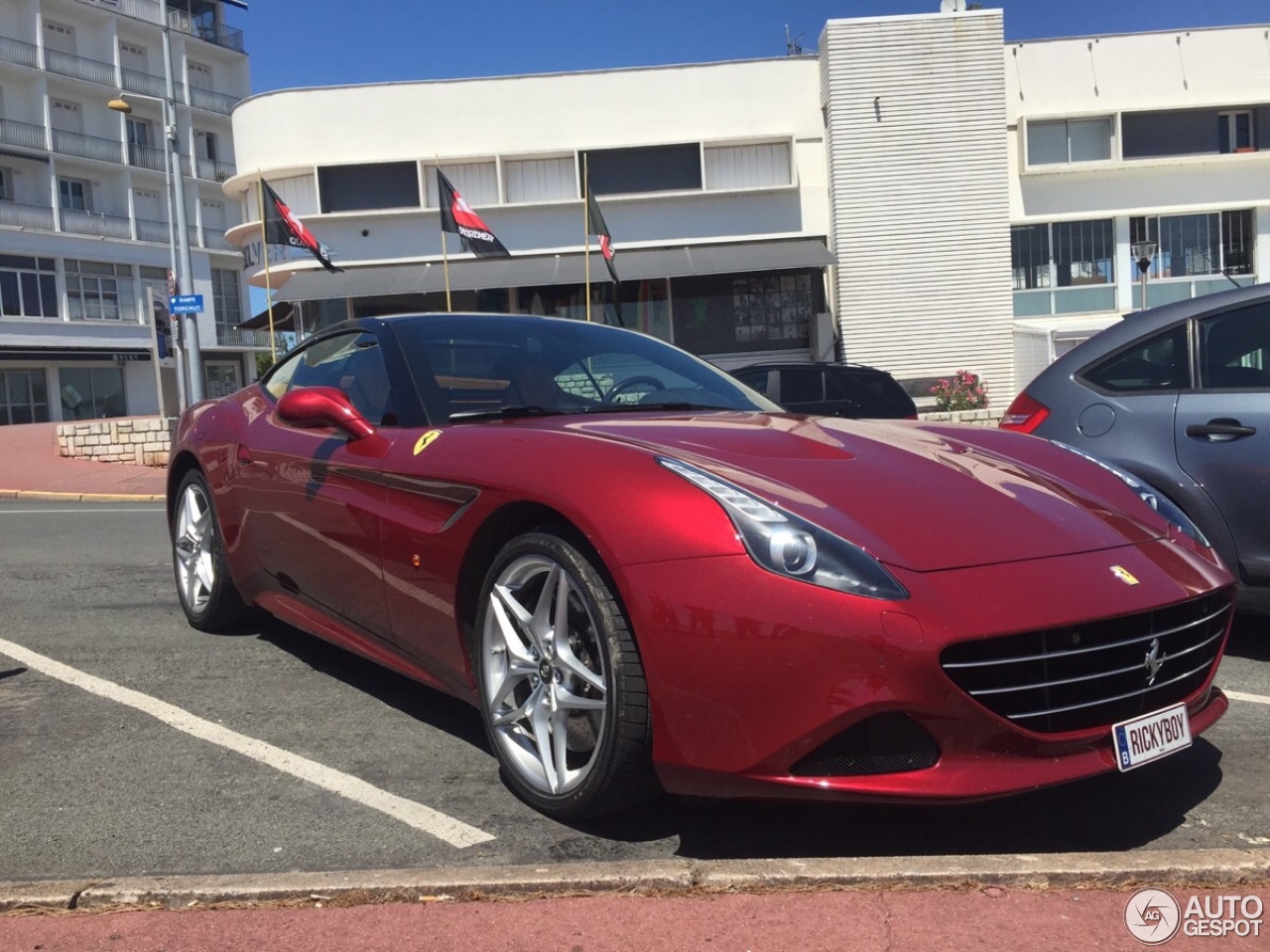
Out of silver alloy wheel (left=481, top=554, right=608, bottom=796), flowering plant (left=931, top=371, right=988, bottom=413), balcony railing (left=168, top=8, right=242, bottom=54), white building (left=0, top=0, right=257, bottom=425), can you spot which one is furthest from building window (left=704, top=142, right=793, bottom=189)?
balcony railing (left=168, top=8, right=242, bottom=54)

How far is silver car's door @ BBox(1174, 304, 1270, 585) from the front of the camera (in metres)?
4.11

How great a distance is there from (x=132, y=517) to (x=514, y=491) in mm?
8839

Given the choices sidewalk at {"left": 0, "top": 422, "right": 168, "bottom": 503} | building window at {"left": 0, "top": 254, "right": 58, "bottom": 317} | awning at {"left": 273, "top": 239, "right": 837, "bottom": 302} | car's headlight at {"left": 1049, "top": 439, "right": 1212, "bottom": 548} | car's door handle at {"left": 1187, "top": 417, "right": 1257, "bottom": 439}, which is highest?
building window at {"left": 0, "top": 254, "right": 58, "bottom": 317}

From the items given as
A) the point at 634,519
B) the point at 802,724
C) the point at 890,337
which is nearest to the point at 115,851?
the point at 634,519

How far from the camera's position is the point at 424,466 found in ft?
10.6

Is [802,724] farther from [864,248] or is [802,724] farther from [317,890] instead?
[864,248]

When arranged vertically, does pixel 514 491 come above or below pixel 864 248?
below

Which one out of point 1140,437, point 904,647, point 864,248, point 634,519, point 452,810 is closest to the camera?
point 904,647

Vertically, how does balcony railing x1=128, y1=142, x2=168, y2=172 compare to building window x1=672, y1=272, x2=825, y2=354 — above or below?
above

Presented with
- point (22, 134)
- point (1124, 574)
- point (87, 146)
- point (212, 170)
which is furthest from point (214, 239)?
point (1124, 574)

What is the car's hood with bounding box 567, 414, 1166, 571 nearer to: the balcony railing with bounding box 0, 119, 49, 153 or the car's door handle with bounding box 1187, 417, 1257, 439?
the car's door handle with bounding box 1187, 417, 1257, 439

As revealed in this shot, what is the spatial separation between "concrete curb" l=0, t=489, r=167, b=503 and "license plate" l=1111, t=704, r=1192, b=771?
517 inches

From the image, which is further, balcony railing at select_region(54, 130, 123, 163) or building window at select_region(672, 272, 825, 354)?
balcony railing at select_region(54, 130, 123, 163)

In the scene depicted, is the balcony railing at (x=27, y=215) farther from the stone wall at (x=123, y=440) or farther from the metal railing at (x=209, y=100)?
the stone wall at (x=123, y=440)
